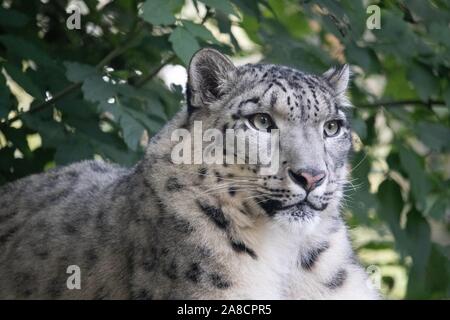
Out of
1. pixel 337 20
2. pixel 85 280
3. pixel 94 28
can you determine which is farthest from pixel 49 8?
pixel 85 280

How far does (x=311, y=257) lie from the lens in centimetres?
563

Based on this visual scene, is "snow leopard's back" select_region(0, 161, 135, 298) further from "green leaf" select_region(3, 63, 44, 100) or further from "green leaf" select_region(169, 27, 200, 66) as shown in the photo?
"green leaf" select_region(169, 27, 200, 66)

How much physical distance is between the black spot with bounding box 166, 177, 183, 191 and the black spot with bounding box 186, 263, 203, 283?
46 cm

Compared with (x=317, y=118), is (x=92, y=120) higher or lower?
lower

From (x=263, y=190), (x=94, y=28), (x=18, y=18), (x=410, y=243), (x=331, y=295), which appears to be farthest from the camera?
(x=94, y=28)

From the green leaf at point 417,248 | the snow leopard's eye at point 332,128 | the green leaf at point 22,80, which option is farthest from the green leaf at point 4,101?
the green leaf at point 417,248

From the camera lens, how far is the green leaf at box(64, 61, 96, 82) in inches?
259

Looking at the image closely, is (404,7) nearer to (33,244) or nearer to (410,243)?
(410,243)

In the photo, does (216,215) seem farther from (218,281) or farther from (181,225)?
(218,281)

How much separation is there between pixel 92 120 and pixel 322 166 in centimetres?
252

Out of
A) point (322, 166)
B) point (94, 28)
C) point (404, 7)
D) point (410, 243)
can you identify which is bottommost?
point (410, 243)

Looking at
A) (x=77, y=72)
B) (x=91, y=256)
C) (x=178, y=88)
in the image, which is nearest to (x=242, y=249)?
(x=91, y=256)

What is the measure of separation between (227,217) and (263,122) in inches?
21.0

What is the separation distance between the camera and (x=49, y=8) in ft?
28.1
